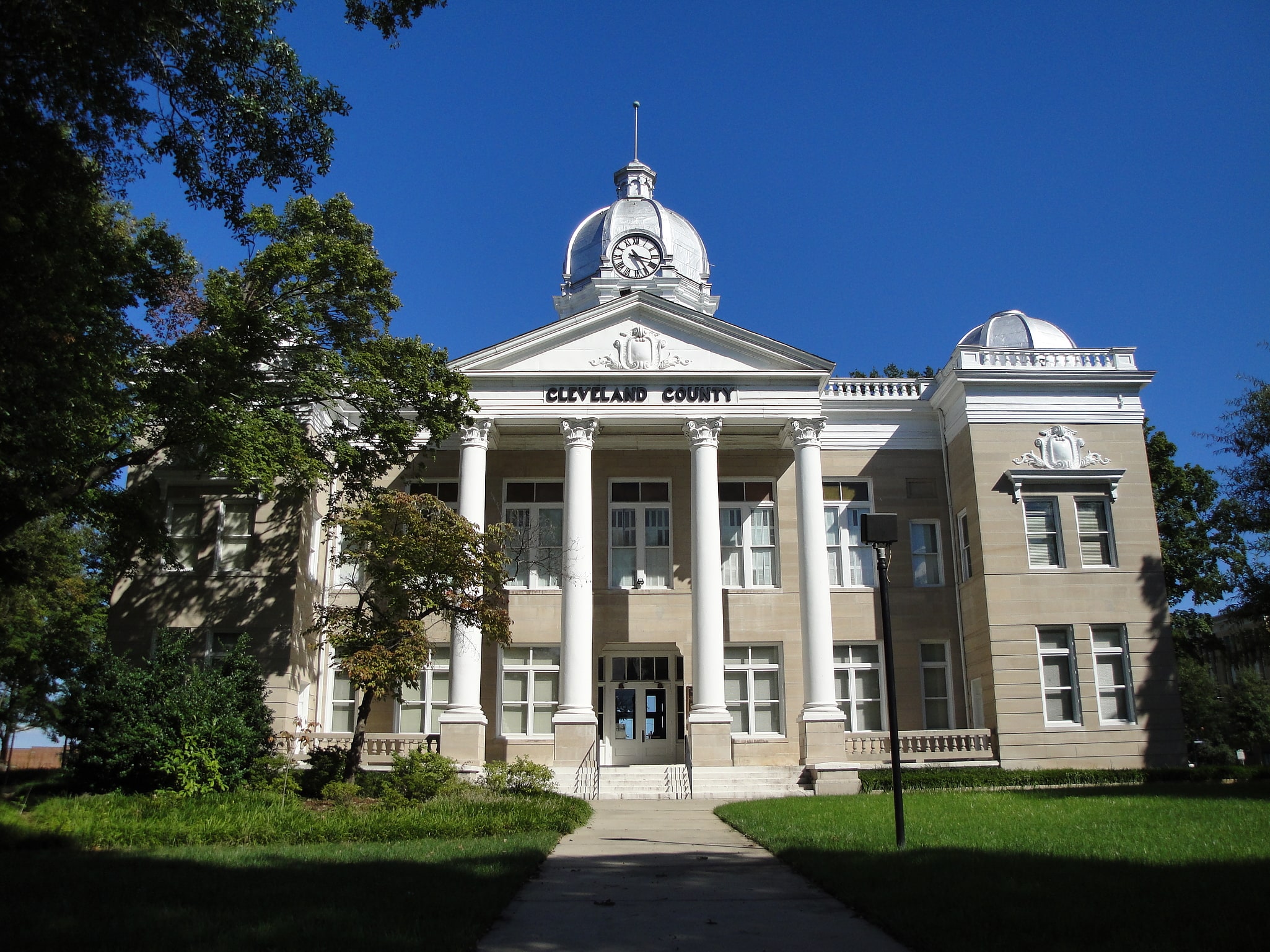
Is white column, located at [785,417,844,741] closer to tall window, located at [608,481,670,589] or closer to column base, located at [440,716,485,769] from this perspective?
tall window, located at [608,481,670,589]

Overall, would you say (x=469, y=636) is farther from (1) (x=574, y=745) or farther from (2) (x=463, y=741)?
(1) (x=574, y=745)

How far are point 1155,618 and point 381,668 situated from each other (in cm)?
2111

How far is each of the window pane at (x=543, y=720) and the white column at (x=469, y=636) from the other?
8.98ft

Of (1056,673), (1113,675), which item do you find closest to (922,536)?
(1056,673)

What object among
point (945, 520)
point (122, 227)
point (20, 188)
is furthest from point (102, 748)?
point (945, 520)

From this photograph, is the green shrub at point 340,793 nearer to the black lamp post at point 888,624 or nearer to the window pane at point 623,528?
the black lamp post at point 888,624

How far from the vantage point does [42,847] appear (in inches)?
544

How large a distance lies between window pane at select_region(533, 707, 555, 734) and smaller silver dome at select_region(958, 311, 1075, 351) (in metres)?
17.3

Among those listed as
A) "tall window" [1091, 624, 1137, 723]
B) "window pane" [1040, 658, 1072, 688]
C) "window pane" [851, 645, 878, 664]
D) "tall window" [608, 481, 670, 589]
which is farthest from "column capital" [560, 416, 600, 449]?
"tall window" [1091, 624, 1137, 723]

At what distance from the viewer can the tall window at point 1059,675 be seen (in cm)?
2783

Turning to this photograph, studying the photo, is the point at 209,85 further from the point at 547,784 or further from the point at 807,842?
the point at 547,784

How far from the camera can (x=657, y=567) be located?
31.0 m

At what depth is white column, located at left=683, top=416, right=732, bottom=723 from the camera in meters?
26.7

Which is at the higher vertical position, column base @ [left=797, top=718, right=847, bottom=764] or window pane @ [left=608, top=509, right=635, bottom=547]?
window pane @ [left=608, top=509, right=635, bottom=547]
